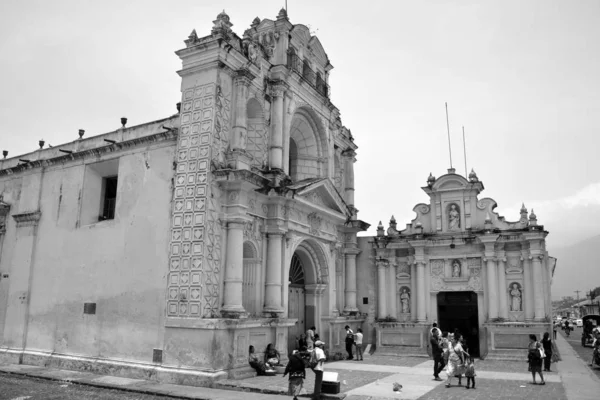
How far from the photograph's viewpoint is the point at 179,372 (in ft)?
50.1

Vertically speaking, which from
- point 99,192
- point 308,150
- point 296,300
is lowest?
point 296,300

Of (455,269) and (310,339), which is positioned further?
(455,269)

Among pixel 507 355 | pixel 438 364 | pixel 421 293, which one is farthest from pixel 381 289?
pixel 438 364

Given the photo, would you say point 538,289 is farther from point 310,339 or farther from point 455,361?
point 310,339

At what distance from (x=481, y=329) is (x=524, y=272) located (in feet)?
9.88

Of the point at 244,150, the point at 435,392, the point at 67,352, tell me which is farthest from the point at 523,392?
the point at 67,352

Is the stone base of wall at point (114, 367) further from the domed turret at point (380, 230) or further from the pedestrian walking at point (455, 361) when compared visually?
the domed turret at point (380, 230)

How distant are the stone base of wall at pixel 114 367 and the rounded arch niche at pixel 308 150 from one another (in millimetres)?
10082

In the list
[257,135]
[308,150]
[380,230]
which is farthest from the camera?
[380,230]

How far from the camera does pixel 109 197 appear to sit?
814 inches

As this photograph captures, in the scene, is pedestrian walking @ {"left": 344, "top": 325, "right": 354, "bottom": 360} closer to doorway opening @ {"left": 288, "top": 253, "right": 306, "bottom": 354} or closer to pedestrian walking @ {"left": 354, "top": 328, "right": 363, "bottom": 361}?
pedestrian walking @ {"left": 354, "top": 328, "right": 363, "bottom": 361}

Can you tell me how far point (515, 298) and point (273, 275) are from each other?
435 inches

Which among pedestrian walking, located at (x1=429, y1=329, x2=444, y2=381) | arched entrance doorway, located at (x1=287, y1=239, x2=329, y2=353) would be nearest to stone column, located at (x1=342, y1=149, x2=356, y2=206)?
arched entrance doorway, located at (x1=287, y1=239, x2=329, y2=353)

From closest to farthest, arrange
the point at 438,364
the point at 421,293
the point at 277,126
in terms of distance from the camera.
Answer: the point at 438,364, the point at 277,126, the point at 421,293
